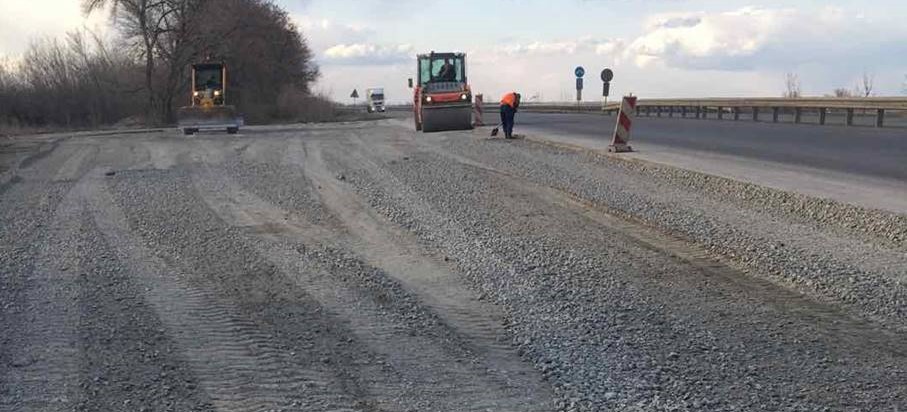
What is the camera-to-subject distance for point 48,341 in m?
5.97

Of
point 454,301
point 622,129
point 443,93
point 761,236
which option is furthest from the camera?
point 443,93

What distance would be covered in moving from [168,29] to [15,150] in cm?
2828

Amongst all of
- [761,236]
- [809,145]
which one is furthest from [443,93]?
[761,236]

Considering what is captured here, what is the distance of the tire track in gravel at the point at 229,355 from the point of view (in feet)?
15.8

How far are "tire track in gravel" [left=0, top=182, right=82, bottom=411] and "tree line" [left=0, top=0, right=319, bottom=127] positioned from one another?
47.8 m

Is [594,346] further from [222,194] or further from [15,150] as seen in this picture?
[15,150]

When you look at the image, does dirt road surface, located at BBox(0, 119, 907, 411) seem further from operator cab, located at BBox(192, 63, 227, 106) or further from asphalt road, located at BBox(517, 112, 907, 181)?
operator cab, located at BBox(192, 63, 227, 106)

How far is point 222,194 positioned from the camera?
14359mm

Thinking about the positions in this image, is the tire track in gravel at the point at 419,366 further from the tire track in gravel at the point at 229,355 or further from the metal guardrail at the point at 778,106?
the metal guardrail at the point at 778,106

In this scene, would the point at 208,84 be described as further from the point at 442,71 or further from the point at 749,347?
the point at 749,347

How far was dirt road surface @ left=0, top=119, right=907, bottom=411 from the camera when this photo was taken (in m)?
5.00

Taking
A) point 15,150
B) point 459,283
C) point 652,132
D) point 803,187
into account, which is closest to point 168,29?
point 15,150

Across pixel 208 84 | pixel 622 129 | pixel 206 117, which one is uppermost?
pixel 208 84

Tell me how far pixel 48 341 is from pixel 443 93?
1076 inches
